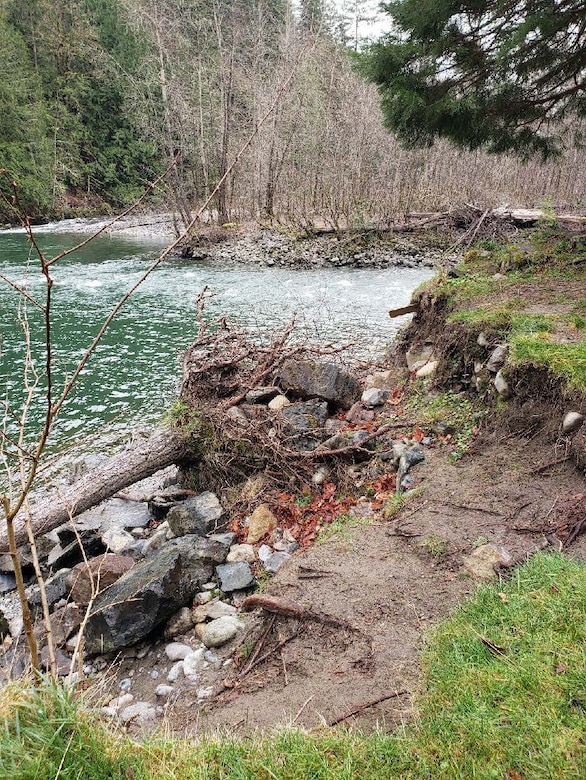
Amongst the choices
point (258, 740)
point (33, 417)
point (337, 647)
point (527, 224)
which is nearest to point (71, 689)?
point (258, 740)

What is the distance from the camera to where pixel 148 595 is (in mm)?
3754

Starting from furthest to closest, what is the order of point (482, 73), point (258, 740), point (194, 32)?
1. point (194, 32)
2. point (482, 73)
3. point (258, 740)

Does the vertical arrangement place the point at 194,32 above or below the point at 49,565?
above

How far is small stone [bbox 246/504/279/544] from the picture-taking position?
474cm

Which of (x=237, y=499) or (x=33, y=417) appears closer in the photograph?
(x=237, y=499)

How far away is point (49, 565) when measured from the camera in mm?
5086

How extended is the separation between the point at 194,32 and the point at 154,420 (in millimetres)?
22652

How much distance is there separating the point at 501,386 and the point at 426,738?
322cm

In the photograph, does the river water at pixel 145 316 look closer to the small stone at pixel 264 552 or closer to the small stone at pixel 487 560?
the small stone at pixel 264 552

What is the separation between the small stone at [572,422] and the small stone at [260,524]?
263 centimetres

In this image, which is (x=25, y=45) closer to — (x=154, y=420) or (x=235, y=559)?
(x=154, y=420)

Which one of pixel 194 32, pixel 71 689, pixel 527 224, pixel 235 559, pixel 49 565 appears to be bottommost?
pixel 49 565

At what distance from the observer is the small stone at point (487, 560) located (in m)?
2.97

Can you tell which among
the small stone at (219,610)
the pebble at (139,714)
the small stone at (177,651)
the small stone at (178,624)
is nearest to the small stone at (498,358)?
the small stone at (219,610)
